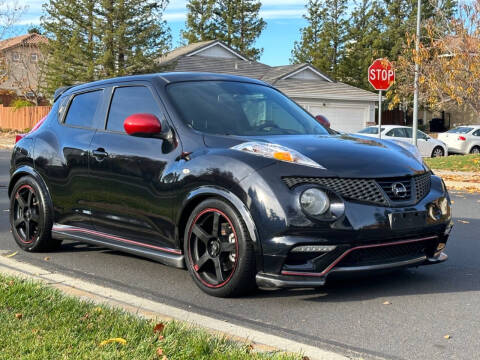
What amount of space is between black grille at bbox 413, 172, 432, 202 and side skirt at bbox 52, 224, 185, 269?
185cm

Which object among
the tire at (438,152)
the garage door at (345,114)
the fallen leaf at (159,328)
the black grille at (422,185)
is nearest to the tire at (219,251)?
the fallen leaf at (159,328)

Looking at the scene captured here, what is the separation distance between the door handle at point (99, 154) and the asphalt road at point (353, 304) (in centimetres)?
100

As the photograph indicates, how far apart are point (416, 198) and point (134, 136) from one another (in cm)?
234

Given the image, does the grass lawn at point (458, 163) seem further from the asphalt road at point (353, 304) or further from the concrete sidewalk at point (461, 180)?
the asphalt road at point (353, 304)

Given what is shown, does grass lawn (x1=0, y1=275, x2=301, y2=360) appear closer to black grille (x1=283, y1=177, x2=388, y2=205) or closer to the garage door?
black grille (x1=283, y1=177, x2=388, y2=205)

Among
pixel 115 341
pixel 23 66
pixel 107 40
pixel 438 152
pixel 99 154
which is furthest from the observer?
pixel 23 66

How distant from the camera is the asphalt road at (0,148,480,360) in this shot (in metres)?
4.33

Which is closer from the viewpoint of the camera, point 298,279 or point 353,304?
point 298,279

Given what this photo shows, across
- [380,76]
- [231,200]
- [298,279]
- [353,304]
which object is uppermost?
[380,76]

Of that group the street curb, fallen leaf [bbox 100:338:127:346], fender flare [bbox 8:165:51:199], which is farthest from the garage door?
fallen leaf [bbox 100:338:127:346]

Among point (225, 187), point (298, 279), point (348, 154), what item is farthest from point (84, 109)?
point (298, 279)

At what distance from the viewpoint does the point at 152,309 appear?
4.95 metres

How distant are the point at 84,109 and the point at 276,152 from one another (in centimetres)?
247

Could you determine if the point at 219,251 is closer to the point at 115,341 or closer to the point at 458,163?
the point at 115,341
